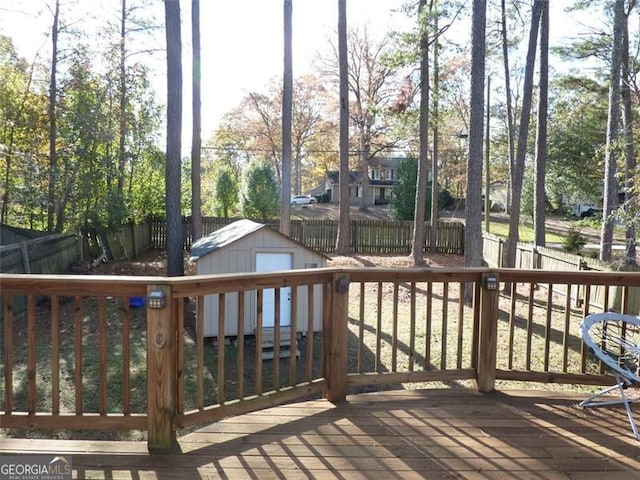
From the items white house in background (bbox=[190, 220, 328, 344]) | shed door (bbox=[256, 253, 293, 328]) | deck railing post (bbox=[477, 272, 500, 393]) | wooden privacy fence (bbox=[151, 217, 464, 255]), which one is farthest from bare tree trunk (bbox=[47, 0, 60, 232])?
deck railing post (bbox=[477, 272, 500, 393])

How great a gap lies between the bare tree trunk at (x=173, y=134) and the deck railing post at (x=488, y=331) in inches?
241

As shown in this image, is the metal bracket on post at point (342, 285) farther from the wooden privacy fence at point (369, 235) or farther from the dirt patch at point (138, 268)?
the wooden privacy fence at point (369, 235)

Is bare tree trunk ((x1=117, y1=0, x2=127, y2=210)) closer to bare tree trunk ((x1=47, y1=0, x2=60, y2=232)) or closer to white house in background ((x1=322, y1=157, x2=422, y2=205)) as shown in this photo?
bare tree trunk ((x1=47, y1=0, x2=60, y2=232))

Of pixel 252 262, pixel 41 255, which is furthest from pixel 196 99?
pixel 252 262

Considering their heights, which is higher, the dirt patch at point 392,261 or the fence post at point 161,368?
the fence post at point 161,368

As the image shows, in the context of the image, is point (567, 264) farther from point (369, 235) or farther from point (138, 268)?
point (138, 268)

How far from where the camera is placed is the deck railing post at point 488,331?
9.93 ft

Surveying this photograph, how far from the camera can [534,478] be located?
2086mm

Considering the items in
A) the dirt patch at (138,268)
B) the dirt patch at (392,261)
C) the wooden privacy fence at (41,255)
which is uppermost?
the wooden privacy fence at (41,255)

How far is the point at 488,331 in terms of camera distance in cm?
307

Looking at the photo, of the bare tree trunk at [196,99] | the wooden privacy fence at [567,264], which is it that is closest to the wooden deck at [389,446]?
the wooden privacy fence at [567,264]

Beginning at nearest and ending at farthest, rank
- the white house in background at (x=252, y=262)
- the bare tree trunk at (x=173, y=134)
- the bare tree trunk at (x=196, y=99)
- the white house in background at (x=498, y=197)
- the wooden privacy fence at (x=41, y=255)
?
the white house in background at (x=252, y=262), the wooden privacy fence at (x=41, y=255), the bare tree trunk at (x=173, y=134), the bare tree trunk at (x=196, y=99), the white house in background at (x=498, y=197)

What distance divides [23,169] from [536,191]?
11.6m

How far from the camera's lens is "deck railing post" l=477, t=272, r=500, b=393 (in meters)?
3.03
